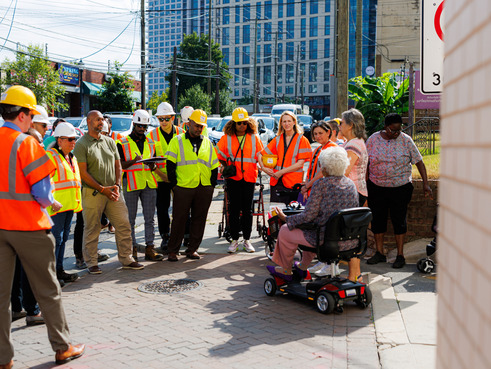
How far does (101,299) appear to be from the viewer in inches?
270

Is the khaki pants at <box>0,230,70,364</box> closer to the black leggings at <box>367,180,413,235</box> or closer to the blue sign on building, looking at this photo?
the black leggings at <box>367,180,413,235</box>

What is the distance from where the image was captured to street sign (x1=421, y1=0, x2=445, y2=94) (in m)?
4.82

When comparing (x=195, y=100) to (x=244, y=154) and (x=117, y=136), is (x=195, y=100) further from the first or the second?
(x=244, y=154)

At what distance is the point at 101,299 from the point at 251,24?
129510mm

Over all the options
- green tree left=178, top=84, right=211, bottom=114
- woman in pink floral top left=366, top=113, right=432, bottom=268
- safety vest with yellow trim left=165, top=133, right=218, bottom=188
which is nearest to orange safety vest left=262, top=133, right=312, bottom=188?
safety vest with yellow trim left=165, top=133, right=218, bottom=188

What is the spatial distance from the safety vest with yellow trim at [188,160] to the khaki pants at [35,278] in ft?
12.7

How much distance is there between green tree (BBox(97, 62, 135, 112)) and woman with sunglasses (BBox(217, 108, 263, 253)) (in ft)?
124

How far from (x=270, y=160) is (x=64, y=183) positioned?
303cm

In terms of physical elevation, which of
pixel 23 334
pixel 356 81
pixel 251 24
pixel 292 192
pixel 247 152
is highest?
pixel 251 24

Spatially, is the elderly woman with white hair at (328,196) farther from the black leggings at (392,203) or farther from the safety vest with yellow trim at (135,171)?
the safety vest with yellow trim at (135,171)

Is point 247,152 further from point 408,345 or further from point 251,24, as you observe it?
point 251,24

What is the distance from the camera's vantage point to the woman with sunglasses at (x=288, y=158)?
8891mm

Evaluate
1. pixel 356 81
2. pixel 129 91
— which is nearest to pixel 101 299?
pixel 356 81

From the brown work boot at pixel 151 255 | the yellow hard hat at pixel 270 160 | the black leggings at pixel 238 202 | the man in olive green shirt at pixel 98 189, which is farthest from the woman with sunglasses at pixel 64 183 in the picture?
the yellow hard hat at pixel 270 160
